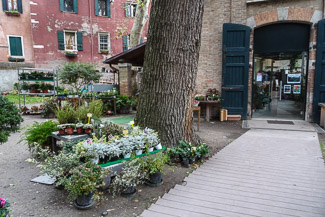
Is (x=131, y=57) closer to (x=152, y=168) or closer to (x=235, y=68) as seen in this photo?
(x=235, y=68)

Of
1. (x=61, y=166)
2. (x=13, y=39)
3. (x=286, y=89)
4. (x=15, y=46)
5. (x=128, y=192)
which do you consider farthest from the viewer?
(x=15, y=46)

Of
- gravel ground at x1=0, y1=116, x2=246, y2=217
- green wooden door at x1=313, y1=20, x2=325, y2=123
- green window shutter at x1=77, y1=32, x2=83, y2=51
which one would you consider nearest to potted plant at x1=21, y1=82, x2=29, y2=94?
gravel ground at x1=0, y1=116, x2=246, y2=217

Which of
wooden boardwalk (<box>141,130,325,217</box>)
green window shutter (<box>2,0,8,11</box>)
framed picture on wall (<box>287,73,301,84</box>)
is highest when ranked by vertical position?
green window shutter (<box>2,0,8,11</box>)

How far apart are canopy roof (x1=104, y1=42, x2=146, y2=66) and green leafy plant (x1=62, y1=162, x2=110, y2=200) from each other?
6982mm

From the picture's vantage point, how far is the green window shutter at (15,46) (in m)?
16.4

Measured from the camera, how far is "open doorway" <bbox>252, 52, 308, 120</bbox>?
8750 millimetres

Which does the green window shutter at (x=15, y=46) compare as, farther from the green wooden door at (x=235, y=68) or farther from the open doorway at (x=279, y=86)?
the open doorway at (x=279, y=86)

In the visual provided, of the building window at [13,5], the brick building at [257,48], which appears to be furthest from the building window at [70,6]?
the brick building at [257,48]

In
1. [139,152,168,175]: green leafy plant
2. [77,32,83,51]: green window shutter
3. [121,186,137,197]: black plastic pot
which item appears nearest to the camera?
[121,186,137,197]: black plastic pot

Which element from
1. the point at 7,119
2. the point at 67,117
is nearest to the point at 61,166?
the point at 7,119

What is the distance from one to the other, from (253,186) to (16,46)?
1834 centimetres

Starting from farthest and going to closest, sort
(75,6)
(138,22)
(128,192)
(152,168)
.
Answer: (75,6), (138,22), (152,168), (128,192)

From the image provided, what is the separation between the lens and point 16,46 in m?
16.5

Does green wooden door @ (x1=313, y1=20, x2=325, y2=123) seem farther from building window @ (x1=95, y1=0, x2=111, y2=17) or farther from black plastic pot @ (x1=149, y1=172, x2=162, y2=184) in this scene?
building window @ (x1=95, y1=0, x2=111, y2=17)
